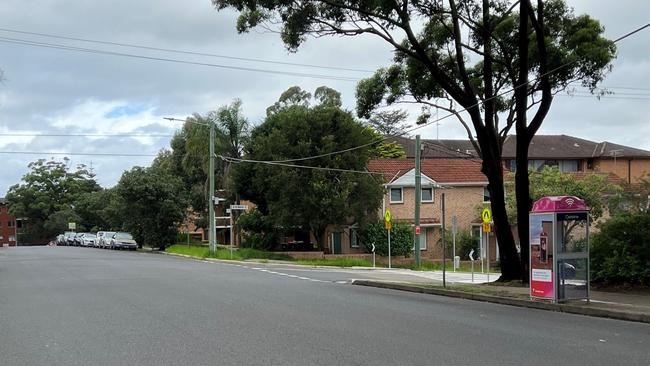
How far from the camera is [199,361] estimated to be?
7.70 m

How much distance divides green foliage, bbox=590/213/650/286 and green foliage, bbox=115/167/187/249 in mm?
42233

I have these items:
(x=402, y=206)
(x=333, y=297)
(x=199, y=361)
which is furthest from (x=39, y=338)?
(x=402, y=206)

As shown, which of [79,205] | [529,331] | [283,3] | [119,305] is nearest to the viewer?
[529,331]

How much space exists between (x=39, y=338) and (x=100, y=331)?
35.5 inches

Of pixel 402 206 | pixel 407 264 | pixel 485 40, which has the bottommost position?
pixel 407 264

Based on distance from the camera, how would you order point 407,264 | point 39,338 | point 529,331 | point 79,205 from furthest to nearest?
point 79,205 < point 407,264 < point 529,331 < point 39,338

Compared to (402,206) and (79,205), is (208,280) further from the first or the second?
(79,205)

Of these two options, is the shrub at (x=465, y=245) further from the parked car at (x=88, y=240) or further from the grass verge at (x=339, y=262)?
the parked car at (x=88, y=240)

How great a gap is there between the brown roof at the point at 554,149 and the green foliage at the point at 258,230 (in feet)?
73.1

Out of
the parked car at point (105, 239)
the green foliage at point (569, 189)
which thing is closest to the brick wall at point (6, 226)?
the parked car at point (105, 239)

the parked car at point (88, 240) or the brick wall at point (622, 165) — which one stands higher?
the brick wall at point (622, 165)

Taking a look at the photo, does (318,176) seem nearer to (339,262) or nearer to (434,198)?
(339,262)

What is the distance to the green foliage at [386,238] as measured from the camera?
4112cm

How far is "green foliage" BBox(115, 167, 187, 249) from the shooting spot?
2099 inches
